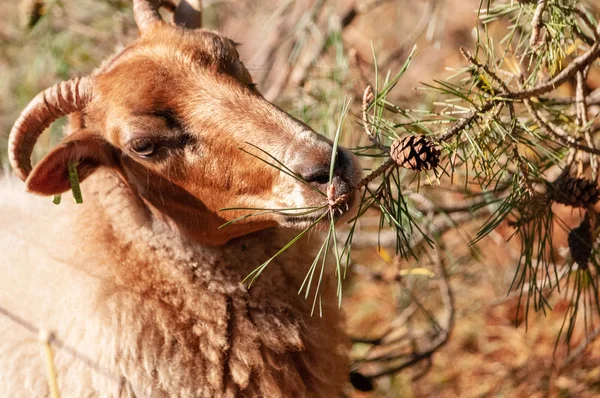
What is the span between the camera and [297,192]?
2.57 meters

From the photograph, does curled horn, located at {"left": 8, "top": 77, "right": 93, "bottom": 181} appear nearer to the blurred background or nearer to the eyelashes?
the eyelashes

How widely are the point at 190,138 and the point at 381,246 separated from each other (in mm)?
2205

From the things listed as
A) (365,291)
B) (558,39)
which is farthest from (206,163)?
(365,291)

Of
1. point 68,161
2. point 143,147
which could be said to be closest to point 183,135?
point 143,147

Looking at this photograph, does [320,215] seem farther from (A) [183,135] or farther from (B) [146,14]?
(B) [146,14]

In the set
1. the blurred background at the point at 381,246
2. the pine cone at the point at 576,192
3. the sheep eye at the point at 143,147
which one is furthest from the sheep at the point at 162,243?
the blurred background at the point at 381,246

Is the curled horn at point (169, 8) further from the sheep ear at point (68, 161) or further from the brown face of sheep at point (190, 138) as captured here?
the sheep ear at point (68, 161)

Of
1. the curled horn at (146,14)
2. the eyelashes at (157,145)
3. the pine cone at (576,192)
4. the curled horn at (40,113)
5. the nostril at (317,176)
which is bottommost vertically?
the pine cone at (576,192)

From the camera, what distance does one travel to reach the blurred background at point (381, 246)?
439 cm

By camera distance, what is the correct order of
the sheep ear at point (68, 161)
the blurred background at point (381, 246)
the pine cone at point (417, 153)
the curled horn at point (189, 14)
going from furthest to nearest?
the blurred background at point (381, 246), the curled horn at point (189, 14), the sheep ear at point (68, 161), the pine cone at point (417, 153)

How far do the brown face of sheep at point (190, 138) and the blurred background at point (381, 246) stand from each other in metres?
1.07

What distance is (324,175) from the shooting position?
2443 mm

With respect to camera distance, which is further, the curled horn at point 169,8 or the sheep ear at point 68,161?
the curled horn at point 169,8

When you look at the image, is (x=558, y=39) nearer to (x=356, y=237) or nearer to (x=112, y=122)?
(x=112, y=122)
